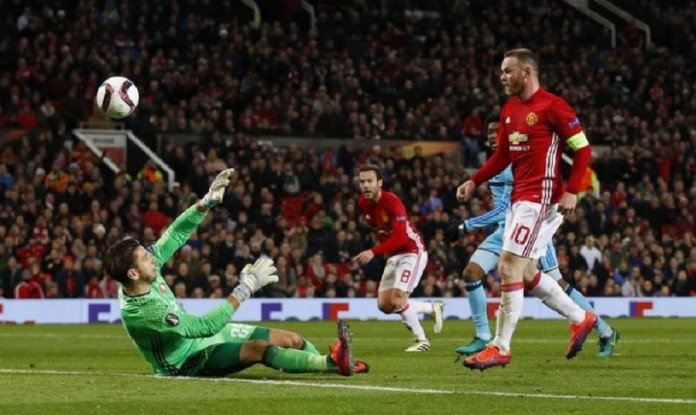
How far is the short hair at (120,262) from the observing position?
10.7 meters

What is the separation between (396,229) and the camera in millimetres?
16516

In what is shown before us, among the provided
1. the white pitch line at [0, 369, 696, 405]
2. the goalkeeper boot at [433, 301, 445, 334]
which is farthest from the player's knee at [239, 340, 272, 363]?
the goalkeeper boot at [433, 301, 445, 334]

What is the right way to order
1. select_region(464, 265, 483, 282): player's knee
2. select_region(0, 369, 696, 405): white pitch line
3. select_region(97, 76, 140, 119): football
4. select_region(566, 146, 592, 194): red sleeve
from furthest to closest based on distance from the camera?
select_region(97, 76, 140, 119): football
select_region(464, 265, 483, 282): player's knee
select_region(566, 146, 592, 194): red sleeve
select_region(0, 369, 696, 405): white pitch line

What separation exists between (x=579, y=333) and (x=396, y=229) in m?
4.10

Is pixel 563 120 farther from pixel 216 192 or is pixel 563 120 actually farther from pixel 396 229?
pixel 396 229

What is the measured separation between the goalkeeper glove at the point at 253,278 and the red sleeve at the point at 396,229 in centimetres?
556

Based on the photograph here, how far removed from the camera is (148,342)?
36.1 feet

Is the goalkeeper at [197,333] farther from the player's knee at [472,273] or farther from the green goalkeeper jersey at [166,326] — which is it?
the player's knee at [472,273]

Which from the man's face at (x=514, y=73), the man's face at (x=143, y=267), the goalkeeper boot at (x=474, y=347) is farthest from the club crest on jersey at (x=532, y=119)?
the goalkeeper boot at (x=474, y=347)

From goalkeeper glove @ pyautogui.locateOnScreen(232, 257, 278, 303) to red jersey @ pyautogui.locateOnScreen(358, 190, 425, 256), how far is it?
5398 mm

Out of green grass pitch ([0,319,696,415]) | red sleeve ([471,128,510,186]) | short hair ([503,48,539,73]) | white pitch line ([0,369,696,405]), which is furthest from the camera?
red sleeve ([471,128,510,186])

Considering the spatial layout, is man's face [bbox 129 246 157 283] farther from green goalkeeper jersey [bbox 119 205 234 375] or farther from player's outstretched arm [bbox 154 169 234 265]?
player's outstretched arm [bbox 154 169 234 265]

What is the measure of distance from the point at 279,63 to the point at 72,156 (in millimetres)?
7099

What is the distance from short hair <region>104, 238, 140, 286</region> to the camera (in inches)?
421
